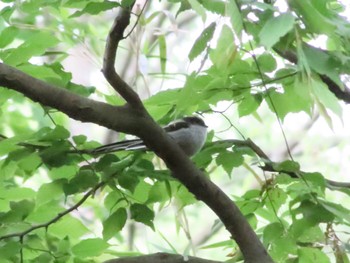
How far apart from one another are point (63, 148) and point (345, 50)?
0.51 m

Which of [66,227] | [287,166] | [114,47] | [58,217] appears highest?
[114,47]

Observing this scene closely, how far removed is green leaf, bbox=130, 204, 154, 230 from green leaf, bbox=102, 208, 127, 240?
0.06ft

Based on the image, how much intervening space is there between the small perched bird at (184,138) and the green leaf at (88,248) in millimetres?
179

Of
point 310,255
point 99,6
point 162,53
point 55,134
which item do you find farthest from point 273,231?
point 162,53

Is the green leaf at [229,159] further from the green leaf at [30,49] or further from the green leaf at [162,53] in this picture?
the green leaf at [162,53]

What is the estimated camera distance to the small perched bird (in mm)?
1274

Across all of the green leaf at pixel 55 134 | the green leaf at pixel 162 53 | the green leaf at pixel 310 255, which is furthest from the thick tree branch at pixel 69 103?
the green leaf at pixel 162 53

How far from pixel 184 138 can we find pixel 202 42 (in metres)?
0.41

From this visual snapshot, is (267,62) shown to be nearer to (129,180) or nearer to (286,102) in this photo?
(286,102)

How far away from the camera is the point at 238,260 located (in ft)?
4.58

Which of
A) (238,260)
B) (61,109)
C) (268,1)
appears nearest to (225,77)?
(268,1)

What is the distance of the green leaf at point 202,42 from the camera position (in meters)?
1.00

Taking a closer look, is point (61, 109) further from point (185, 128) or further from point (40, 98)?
point (185, 128)

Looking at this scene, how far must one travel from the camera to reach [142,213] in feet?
4.30
